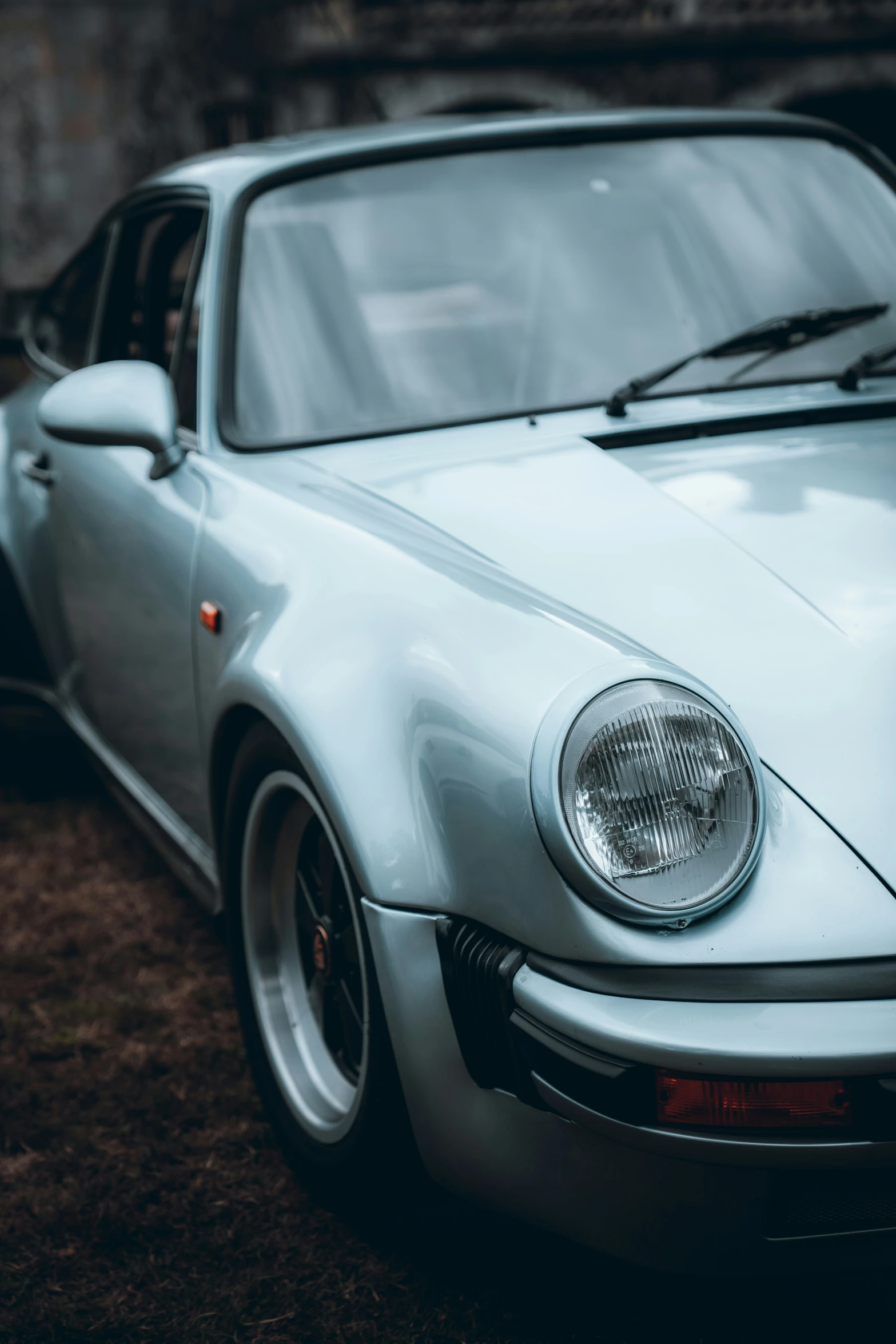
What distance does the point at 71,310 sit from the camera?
3564mm

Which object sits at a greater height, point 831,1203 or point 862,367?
point 862,367

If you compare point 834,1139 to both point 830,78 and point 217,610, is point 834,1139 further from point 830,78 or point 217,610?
point 830,78

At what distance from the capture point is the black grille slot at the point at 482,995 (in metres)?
1.38

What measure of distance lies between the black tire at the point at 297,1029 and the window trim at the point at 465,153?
0.65 meters

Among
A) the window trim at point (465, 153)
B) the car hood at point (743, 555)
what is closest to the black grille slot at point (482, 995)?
the car hood at point (743, 555)

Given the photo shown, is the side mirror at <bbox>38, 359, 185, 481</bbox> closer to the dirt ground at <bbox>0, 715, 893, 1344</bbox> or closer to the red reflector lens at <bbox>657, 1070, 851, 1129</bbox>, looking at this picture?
the dirt ground at <bbox>0, 715, 893, 1344</bbox>

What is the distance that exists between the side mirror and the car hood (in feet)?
1.20

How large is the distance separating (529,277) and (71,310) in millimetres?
1671

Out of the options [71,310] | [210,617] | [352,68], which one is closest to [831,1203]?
[210,617]

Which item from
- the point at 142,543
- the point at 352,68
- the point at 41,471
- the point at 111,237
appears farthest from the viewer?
the point at 352,68

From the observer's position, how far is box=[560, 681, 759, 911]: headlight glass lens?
1.31 m

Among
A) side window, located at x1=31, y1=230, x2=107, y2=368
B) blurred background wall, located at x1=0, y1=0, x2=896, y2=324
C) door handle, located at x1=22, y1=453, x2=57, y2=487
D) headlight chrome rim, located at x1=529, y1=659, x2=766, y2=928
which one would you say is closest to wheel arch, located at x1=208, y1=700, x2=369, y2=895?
headlight chrome rim, located at x1=529, y1=659, x2=766, y2=928

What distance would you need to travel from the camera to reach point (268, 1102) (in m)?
2.00

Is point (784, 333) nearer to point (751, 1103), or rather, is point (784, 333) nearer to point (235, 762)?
point (235, 762)
